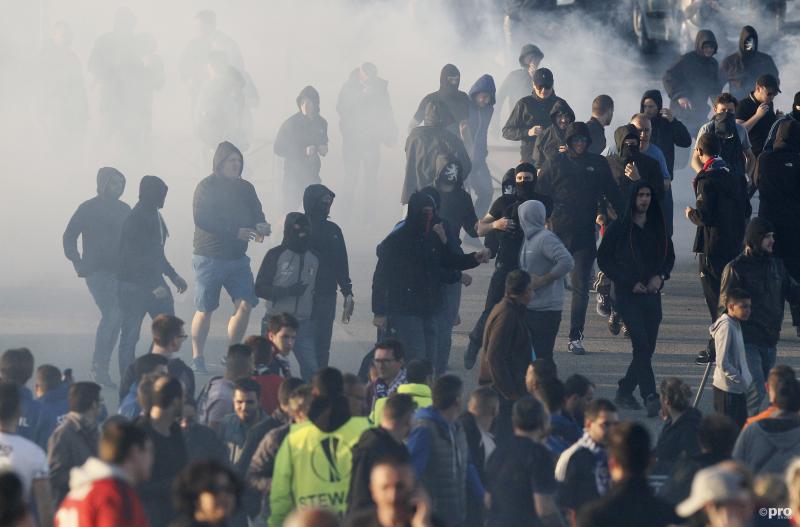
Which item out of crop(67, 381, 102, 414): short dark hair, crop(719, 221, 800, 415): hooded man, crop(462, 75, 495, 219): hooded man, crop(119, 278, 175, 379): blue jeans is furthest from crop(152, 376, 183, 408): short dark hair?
crop(462, 75, 495, 219): hooded man

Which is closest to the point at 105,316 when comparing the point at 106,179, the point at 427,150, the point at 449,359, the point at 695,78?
the point at 106,179

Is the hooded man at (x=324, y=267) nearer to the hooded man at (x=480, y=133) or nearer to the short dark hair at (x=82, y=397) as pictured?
the short dark hair at (x=82, y=397)

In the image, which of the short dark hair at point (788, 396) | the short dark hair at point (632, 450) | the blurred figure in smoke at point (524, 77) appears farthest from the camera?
the blurred figure in smoke at point (524, 77)

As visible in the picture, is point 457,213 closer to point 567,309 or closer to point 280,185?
point 567,309

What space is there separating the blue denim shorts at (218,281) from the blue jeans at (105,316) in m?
0.60

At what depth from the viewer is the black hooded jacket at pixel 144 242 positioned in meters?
12.4

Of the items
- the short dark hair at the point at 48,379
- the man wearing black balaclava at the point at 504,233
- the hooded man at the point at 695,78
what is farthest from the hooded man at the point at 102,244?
the hooded man at the point at 695,78

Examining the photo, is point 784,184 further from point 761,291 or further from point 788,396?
point 788,396

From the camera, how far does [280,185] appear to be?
20.2 meters

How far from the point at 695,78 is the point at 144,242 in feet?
25.8

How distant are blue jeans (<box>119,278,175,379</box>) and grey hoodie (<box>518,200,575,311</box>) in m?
2.56

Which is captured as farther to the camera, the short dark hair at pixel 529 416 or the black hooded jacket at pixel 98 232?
the black hooded jacket at pixel 98 232

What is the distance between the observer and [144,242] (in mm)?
12469

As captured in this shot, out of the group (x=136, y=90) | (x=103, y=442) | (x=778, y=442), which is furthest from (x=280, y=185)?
(x=103, y=442)
